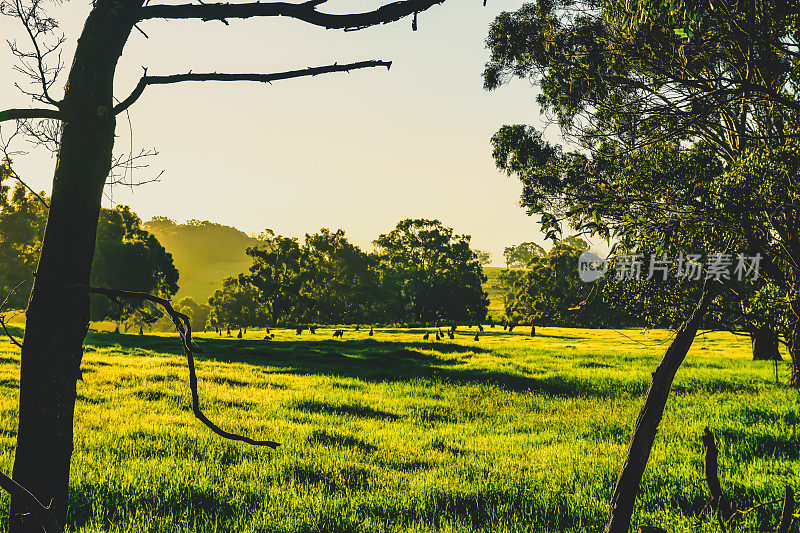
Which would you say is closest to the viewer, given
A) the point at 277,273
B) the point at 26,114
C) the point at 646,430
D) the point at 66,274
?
the point at 26,114

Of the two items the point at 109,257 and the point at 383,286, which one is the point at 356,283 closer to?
the point at 383,286

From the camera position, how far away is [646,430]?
94.3 inches

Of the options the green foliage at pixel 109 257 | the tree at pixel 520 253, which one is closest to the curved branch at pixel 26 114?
the green foliage at pixel 109 257

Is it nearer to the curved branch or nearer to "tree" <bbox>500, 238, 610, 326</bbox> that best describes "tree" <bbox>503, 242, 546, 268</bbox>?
"tree" <bbox>500, 238, 610, 326</bbox>

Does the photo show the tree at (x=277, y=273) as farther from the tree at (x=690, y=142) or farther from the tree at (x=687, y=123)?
the tree at (x=690, y=142)

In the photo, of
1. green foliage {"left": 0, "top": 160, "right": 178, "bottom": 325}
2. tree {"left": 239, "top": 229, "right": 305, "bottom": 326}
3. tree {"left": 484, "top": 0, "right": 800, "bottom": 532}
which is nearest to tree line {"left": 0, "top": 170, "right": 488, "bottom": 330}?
tree {"left": 239, "top": 229, "right": 305, "bottom": 326}

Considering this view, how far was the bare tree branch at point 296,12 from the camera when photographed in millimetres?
1862

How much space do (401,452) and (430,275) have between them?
230 feet

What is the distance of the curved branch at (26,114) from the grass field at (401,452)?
12.7ft

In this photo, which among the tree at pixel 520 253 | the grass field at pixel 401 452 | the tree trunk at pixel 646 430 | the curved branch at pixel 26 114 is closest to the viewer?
the curved branch at pixel 26 114

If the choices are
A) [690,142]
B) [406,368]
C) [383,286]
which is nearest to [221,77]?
[690,142]

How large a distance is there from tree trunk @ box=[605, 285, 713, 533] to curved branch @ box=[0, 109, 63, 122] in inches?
111

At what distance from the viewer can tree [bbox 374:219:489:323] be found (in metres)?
75.1

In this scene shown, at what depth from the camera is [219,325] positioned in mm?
81812
